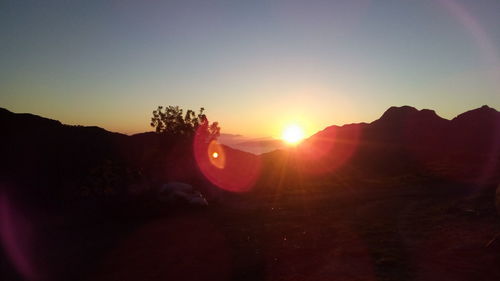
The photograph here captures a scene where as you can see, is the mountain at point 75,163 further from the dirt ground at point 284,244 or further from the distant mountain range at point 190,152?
the dirt ground at point 284,244

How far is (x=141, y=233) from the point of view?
22.6 metres

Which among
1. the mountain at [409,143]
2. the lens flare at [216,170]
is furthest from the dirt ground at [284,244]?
the mountain at [409,143]

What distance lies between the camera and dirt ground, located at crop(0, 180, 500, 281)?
571 inches

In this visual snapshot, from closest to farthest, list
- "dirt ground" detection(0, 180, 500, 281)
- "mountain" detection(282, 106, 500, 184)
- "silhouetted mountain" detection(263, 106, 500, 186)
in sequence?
"dirt ground" detection(0, 180, 500, 281), "silhouetted mountain" detection(263, 106, 500, 186), "mountain" detection(282, 106, 500, 184)

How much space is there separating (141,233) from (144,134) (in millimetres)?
45860

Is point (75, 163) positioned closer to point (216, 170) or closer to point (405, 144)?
point (216, 170)

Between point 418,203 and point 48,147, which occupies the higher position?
point 48,147

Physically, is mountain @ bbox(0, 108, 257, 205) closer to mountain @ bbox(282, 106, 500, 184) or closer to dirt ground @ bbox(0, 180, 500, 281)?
dirt ground @ bbox(0, 180, 500, 281)

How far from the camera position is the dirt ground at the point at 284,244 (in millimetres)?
14508

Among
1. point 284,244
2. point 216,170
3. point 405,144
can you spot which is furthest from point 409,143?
point 284,244

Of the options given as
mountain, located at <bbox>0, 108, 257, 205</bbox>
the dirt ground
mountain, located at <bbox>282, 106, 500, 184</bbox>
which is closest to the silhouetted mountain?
mountain, located at <bbox>282, 106, 500, 184</bbox>

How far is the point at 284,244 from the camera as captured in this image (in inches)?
740

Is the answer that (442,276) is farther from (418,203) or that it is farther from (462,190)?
(462,190)

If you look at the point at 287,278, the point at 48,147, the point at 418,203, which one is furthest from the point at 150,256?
the point at 48,147
